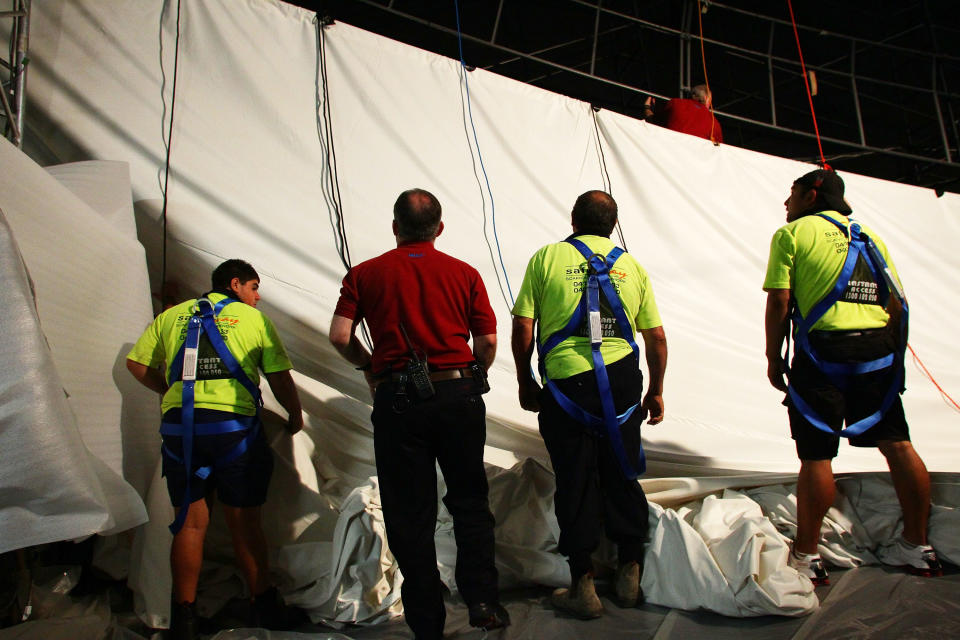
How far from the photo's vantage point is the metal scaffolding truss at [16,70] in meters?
2.44

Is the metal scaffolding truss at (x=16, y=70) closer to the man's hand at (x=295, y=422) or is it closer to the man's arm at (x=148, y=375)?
the man's arm at (x=148, y=375)

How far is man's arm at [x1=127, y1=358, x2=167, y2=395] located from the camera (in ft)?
6.78

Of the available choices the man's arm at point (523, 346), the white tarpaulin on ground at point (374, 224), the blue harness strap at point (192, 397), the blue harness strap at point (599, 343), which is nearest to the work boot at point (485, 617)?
the white tarpaulin on ground at point (374, 224)

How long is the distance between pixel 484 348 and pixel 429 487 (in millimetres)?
421

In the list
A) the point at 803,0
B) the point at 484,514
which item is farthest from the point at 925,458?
the point at 803,0

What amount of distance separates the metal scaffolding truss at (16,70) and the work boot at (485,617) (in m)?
2.37

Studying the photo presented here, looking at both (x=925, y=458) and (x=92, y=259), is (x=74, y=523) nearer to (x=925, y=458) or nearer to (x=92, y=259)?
(x=92, y=259)

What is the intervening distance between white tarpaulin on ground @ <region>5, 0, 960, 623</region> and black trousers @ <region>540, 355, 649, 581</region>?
0.43 feet

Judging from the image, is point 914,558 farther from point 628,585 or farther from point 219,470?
point 219,470

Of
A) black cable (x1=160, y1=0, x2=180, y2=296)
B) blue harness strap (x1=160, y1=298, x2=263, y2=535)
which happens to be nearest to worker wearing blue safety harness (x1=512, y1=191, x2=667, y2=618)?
blue harness strap (x1=160, y1=298, x2=263, y2=535)

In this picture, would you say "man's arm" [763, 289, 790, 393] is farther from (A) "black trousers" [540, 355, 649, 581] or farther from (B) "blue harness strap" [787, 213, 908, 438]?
(A) "black trousers" [540, 355, 649, 581]

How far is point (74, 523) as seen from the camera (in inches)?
55.6

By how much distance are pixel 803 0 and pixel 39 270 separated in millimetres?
6396

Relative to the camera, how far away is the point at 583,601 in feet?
6.03
